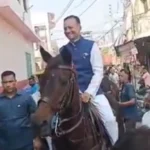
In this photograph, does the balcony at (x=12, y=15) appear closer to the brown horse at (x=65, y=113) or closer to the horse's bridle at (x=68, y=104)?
the brown horse at (x=65, y=113)

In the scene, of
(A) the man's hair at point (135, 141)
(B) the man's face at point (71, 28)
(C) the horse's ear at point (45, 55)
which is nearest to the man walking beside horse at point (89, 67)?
(B) the man's face at point (71, 28)

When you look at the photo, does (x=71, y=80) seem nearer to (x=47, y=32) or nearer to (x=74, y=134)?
(x=74, y=134)

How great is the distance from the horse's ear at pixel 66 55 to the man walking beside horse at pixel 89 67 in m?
0.52

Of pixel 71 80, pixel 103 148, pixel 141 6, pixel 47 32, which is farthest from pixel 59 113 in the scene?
pixel 47 32

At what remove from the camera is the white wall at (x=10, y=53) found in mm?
14122

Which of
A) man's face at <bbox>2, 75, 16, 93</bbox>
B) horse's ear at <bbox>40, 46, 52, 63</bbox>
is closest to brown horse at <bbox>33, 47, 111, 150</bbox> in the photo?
horse's ear at <bbox>40, 46, 52, 63</bbox>

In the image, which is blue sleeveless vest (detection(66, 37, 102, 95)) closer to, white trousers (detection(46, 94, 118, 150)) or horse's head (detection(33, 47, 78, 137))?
white trousers (detection(46, 94, 118, 150))

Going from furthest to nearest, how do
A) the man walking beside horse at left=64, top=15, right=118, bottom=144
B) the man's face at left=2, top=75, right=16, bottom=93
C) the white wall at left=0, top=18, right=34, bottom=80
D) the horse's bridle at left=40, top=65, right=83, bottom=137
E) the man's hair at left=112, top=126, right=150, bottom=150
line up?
1. the white wall at left=0, top=18, right=34, bottom=80
2. the man's face at left=2, top=75, right=16, bottom=93
3. the man walking beside horse at left=64, top=15, right=118, bottom=144
4. the horse's bridle at left=40, top=65, right=83, bottom=137
5. the man's hair at left=112, top=126, right=150, bottom=150

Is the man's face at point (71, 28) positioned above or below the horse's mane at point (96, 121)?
above

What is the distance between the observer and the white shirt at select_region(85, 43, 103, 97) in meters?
6.08

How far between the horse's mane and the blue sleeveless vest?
1.08 feet

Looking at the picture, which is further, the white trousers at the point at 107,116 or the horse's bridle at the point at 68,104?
the white trousers at the point at 107,116

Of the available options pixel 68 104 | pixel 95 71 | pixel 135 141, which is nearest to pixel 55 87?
pixel 68 104

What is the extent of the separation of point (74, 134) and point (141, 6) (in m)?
31.5
